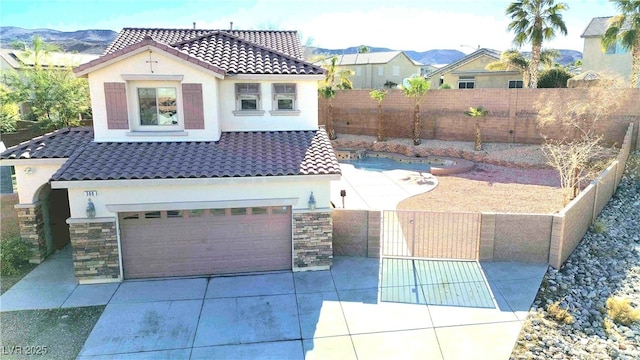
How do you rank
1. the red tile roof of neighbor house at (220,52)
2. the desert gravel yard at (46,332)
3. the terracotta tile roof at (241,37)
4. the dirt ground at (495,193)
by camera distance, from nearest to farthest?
the desert gravel yard at (46,332), the red tile roof of neighbor house at (220,52), the terracotta tile roof at (241,37), the dirt ground at (495,193)

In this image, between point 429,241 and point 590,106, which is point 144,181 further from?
point 590,106

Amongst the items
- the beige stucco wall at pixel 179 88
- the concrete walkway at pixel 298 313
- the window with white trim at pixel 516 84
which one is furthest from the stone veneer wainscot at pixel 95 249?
the window with white trim at pixel 516 84

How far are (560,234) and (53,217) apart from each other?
14865 mm

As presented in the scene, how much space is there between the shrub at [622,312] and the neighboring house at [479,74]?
106 feet

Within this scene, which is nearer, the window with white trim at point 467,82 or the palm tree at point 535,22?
the palm tree at point 535,22

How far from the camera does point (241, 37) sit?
59.4 feet

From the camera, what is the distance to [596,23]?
39.7 metres

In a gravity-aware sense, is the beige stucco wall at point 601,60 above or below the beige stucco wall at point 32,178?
Answer: above

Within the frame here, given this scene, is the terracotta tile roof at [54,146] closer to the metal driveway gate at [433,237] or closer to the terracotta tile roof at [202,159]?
the terracotta tile roof at [202,159]

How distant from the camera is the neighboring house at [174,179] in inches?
455

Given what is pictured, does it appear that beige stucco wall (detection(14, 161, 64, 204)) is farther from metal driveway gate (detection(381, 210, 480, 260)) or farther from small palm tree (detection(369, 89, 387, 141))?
small palm tree (detection(369, 89, 387, 141))

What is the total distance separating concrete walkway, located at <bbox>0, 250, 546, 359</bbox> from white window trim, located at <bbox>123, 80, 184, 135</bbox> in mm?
4433

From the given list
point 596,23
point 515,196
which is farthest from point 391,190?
point 596,23

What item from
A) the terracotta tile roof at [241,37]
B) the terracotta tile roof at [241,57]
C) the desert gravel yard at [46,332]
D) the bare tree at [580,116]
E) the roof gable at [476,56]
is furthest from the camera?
the roof gable at [476,56]
